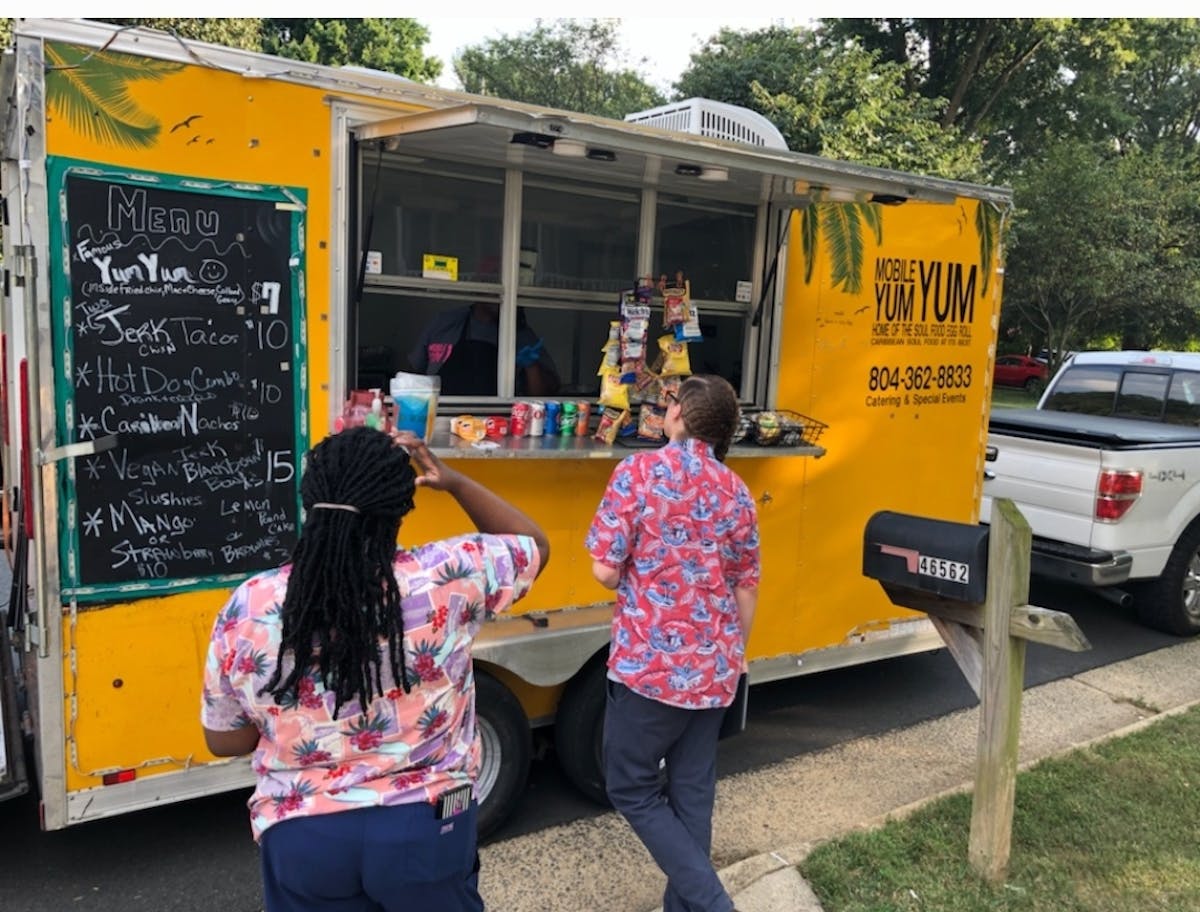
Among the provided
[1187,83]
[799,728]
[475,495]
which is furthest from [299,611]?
[1187,83]

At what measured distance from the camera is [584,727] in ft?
12.8

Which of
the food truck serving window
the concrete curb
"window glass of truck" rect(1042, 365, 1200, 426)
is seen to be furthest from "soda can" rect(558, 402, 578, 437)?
"window glass of truck" rect(1042, 365, 1200, 426)

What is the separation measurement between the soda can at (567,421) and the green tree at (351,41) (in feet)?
68.7

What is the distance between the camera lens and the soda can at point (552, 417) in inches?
151

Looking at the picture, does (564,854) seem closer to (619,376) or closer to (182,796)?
(182,796)

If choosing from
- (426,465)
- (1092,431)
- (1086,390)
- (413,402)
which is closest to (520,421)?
(413,402)

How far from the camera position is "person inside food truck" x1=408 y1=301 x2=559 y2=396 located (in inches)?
150

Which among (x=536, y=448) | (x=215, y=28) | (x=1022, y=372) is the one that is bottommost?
(x=1022, y=372)

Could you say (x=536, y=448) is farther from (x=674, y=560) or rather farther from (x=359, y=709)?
(x=359, y=709)

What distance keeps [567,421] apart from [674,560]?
1.20 metres

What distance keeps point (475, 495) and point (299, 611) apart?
1.81 feet

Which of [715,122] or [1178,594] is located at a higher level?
[715,122]

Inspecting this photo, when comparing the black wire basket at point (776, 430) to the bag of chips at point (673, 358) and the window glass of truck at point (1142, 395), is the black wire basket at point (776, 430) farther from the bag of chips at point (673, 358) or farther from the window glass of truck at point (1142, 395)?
the window glass of truck at point (1142, 395)

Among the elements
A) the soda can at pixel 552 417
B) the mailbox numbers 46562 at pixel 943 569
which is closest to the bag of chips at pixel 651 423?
the soda can at pixel 552 417
